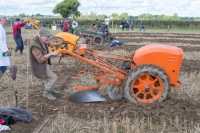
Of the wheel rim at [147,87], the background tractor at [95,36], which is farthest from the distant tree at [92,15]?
the wheel rim at [147,87]

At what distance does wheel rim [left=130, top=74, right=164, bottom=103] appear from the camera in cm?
602

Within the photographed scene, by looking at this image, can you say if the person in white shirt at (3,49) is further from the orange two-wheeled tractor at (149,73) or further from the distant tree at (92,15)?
the distant tree at (92,15)

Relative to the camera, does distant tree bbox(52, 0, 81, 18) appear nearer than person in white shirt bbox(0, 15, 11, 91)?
No

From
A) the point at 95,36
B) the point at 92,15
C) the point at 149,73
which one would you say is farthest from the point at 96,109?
the point at 92,15

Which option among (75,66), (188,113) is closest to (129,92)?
(188,113)

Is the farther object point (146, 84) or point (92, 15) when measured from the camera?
point (92, 15)

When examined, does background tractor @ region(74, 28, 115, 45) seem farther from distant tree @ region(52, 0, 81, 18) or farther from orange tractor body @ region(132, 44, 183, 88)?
distant tree @ region(52, 0, 81, 18)

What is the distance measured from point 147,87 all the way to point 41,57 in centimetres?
225

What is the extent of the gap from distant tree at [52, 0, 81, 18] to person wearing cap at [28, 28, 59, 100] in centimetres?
5861

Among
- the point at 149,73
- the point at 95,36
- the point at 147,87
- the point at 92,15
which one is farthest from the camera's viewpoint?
the point at 92,15

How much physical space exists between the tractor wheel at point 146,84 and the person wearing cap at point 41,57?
1649 mm

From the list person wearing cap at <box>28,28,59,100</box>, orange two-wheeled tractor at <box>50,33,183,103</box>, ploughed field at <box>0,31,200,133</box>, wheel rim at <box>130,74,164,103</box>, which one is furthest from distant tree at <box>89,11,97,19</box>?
wheel rim at <box>130,74,164,103</box>

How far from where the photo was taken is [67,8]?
64.0 meters

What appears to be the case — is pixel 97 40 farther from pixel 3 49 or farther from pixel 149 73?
pixel 149 73
